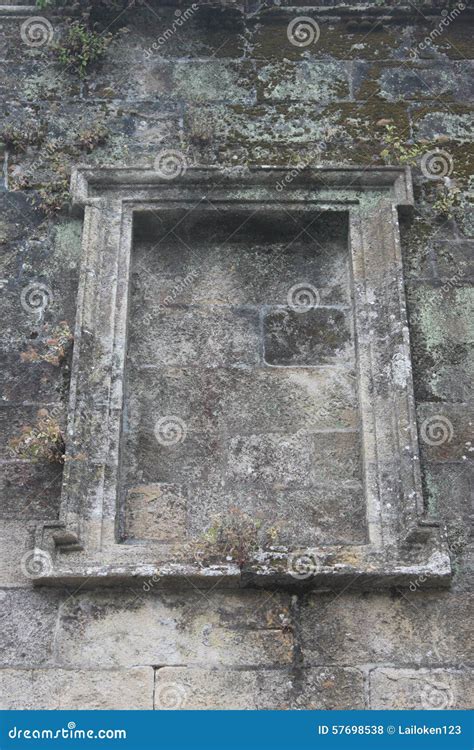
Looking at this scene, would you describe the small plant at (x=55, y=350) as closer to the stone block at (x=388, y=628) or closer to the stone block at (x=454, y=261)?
the stone block at (x=388, y=628)

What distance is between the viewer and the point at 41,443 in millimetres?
5234

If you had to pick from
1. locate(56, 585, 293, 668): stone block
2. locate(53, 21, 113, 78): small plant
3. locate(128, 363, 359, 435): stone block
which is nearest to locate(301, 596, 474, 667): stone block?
locate(56, 585, 293, 668): stone block

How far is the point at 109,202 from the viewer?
19.6ft

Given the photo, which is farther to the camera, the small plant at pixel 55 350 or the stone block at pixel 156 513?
the small plant at pixel 55 350

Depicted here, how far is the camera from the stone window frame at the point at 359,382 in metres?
4.82

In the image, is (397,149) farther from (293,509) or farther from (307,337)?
(293,509)

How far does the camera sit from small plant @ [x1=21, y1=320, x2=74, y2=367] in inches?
217

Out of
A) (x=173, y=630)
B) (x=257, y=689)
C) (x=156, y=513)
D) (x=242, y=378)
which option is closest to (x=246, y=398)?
(x=242, y=378)

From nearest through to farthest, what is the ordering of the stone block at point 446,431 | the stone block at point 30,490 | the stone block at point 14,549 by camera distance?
1. the stone block at point 14,549
2. the stone block at point 30,490
3. the stone block at point 446,431

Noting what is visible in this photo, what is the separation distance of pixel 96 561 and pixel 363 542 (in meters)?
1.32

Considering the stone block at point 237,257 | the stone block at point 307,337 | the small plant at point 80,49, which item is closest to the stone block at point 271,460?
the stone block at point 307,337

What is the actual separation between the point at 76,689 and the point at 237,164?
3128 mm

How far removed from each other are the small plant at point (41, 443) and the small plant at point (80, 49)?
8.13ft
